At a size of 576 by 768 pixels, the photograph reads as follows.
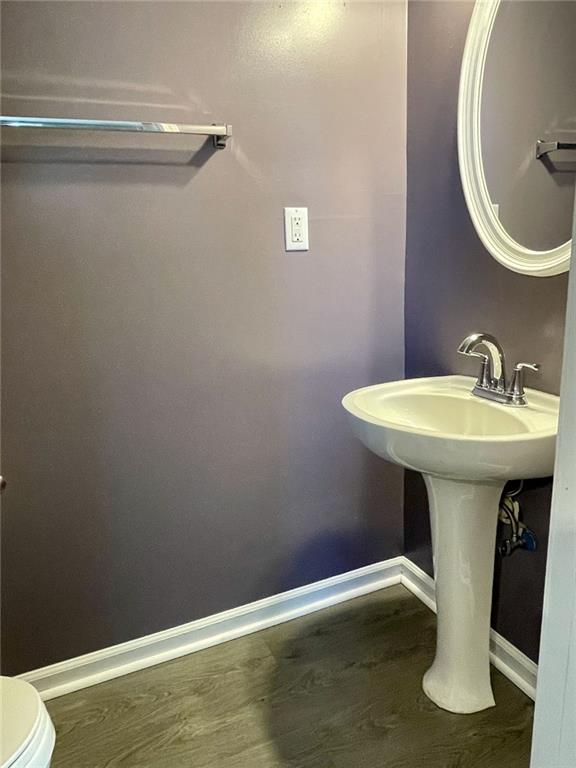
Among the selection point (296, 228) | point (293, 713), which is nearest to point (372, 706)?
point (293, 713)

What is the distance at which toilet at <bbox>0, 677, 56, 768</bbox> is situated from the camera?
3.09 ft

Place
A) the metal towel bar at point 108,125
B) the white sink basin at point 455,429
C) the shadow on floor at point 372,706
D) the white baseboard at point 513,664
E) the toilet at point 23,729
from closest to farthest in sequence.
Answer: the toilet at point 23,729 → the white sink basin at point 455,429 → the metal towel bar at point 108,125 → the shadow on floor at point 372,706 → the white baseboard at point 513,664

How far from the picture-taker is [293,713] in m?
1.53

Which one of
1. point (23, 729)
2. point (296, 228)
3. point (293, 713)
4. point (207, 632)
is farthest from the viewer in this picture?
point (207, 632)

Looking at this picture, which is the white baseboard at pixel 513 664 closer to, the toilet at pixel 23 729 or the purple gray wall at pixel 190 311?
the purple gray wall at pixel 190 311

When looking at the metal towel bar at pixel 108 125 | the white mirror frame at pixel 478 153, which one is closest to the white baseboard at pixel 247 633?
the white mirror frame at pixel 478 153

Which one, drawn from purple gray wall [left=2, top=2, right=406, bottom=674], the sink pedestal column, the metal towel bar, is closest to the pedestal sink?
the sink pedestal column

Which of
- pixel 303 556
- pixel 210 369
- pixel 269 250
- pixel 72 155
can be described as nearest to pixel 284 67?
pixel 269 250

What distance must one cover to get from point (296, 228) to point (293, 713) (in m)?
1.24

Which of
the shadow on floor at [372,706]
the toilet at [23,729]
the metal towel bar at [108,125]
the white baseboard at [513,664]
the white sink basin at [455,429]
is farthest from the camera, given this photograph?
the white baseboard at [513,664]

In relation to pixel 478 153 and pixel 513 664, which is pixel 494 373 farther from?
pixel 513 664

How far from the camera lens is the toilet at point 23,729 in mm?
941

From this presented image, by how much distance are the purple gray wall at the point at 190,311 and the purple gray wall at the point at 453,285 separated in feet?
0.21

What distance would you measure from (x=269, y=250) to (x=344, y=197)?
273 millimetres
